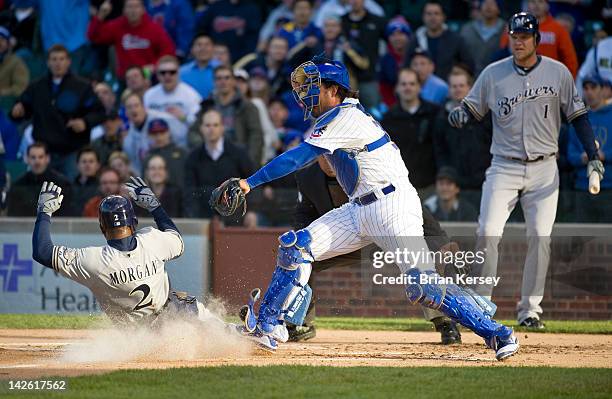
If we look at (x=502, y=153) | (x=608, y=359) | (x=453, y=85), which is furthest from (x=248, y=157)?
(x=608, y=359)

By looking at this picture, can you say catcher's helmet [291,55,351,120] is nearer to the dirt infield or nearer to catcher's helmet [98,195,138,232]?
catcher's helmet [98,195,138,232]

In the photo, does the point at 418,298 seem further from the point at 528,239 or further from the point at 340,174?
the point at 528,239

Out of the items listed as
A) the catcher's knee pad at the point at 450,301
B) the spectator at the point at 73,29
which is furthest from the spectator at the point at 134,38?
the catcher's knee pad at the point at 450,301

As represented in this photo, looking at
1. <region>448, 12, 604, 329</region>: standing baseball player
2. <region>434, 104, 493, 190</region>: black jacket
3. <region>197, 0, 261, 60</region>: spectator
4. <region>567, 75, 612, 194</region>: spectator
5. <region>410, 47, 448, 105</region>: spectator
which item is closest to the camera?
<region>448, 12, 604, 329</region>: standing baseball player

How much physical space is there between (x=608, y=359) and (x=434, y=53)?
6696 mm

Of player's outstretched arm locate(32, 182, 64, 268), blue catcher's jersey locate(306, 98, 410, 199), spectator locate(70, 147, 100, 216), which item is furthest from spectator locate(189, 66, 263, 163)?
blue catcher's jersey locate(306, 98, 410, 199)

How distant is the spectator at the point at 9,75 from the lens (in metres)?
15.7

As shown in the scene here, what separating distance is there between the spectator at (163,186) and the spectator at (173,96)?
3.87 ft

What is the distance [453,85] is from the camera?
42.1 feet

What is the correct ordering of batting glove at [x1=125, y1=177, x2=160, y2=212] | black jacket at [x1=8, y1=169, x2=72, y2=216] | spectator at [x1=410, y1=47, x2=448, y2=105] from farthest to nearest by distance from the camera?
spectator at [x1=410, y1=47, x2=448, y2=105]
black jacket at [x1=8, y1=169, x2=72, y2=216]
batting glove at [x1=125, y1=177, x2=160, y2=212]

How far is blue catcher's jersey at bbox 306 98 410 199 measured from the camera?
7641 millimetres

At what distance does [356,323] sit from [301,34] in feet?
16.8

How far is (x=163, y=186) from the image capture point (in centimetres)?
1291

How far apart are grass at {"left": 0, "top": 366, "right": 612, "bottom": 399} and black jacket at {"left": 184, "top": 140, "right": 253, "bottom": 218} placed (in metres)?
5.64
